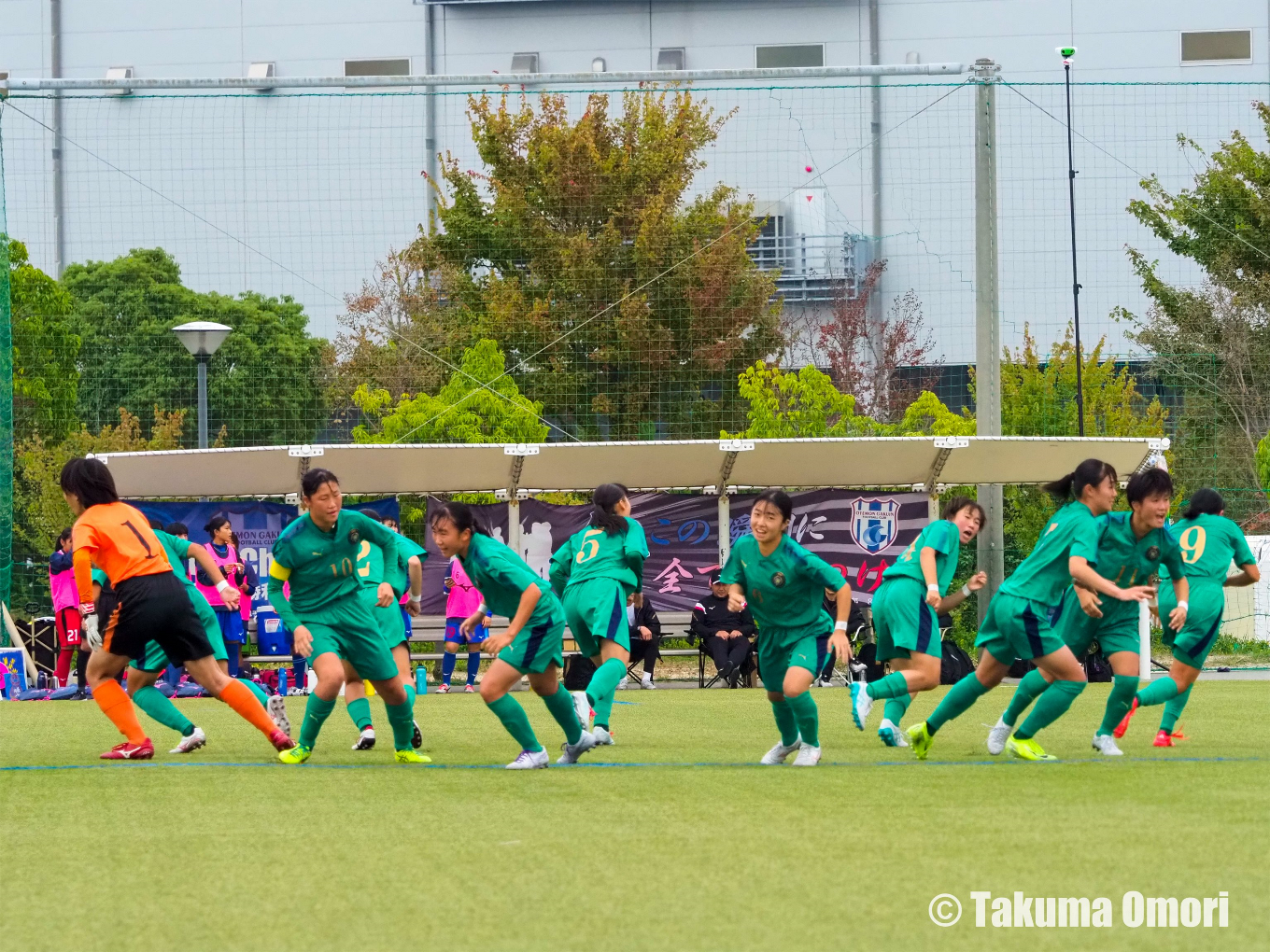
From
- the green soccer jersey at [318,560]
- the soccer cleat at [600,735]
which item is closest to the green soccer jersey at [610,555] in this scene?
the soccer cleat at [600,735]

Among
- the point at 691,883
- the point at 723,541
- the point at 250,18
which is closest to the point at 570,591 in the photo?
the point at 691,883

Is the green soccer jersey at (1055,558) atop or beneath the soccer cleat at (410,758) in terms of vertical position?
atop

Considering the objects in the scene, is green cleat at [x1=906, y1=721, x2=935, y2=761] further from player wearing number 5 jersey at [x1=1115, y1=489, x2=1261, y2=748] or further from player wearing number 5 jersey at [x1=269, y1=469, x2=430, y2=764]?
player wearing number 5 jersey at [x1=269, y1=469, x2=430, y2=764]

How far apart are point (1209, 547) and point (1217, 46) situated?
28.1 meters

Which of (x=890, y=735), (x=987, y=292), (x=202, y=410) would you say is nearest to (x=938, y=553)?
A: (x=890, y=735)

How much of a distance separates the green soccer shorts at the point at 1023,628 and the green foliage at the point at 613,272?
12201 mm

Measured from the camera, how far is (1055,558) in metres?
8.88

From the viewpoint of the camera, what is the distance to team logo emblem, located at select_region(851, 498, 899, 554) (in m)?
18.7

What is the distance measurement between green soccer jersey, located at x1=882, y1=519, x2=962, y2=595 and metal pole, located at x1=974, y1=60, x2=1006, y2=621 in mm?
8747

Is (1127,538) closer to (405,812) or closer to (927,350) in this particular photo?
(405,812)

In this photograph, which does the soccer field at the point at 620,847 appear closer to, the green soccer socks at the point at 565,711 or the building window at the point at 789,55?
the green soccer socks at the point at 565,711

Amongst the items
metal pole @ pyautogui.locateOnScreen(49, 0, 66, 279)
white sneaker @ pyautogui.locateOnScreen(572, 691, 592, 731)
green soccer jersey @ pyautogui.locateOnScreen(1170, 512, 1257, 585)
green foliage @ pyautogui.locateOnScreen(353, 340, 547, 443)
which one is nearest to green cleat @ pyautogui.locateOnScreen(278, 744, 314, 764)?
white sneaker @ pyautogui.locateOnScreen(572, 691, 592, 731)

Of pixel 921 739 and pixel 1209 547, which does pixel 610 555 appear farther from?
pixel 1209 547

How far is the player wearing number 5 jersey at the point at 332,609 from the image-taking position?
29.4 ft
